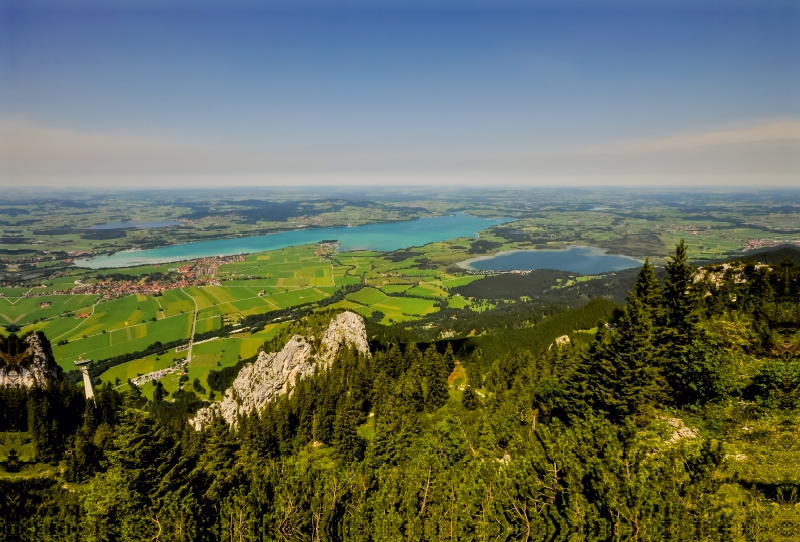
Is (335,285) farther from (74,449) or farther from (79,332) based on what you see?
(74,449)

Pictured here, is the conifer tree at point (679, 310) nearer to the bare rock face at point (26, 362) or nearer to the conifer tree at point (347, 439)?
the conifer tree at point (347, 439)

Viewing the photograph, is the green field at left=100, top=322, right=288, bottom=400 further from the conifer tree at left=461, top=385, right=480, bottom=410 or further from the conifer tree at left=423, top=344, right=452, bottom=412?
the conifer tree at left=461, top=385, right=480, bottom=410

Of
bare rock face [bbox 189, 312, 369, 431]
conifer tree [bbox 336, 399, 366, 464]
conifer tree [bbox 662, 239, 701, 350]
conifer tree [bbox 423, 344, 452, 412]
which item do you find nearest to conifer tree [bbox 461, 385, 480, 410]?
conifer tree [bbox 423, 344, 452, 412]

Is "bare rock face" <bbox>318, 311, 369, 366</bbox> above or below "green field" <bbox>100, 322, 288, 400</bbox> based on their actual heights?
above

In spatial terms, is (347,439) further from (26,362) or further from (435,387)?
(26,362)

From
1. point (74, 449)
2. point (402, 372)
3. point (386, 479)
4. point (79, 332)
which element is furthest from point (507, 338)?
point (79, 332)
